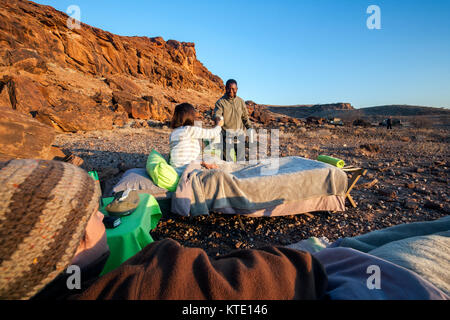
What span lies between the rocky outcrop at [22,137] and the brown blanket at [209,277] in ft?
13.9

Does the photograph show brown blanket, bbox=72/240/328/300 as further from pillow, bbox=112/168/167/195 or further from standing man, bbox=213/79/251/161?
standing man, bbox=213/79/251/161

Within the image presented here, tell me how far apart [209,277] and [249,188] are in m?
2.39

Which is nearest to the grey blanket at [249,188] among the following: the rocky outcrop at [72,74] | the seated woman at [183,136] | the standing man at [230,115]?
the seated woman at [183,136]

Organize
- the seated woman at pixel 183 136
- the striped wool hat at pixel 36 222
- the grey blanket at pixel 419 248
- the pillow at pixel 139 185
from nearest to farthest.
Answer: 1. the striped wool hat at pixel 36 222
2. the grey blanket at pixel 419 248
3. the pillow at pixel 139 185
4. the seated woman at pixel 183 136

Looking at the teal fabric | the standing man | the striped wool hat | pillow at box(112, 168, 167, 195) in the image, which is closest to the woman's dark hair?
pillow at box(112, 168, 167, 195)

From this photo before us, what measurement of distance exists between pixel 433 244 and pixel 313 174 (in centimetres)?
210

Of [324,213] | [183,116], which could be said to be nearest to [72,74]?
[183,116]

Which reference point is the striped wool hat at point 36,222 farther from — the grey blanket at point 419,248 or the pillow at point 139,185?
the pillow at point 139,185

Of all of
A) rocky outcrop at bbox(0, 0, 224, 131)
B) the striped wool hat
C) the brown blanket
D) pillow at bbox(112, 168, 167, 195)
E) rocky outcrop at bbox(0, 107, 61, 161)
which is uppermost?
rocky outcrop at bbox(0, 0, 224, 131)

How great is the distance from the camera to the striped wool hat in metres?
0.66

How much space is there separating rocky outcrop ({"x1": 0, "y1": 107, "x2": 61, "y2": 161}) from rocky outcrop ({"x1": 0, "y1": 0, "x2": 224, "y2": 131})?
385 cm

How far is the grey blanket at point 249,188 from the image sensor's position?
2938 mm
